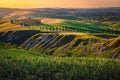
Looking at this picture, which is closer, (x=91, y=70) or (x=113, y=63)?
(x=91, y=70)

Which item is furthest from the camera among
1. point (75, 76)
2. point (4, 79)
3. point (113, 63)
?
point (113, 63)

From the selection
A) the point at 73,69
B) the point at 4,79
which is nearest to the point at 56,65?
the point at 73,69

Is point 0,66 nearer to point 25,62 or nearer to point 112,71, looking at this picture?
point 25,62

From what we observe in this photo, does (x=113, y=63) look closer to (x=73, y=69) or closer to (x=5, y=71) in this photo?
(x=73, y=69)

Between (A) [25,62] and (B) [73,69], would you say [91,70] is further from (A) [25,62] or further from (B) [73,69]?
(A) [25,62]

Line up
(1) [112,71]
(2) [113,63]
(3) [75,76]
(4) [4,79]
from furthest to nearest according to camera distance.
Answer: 1. (2) [113,63]
2. (1) [112,71]
3. (3) [75,76]
4. (4) [4,79]

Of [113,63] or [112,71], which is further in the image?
[113,63]

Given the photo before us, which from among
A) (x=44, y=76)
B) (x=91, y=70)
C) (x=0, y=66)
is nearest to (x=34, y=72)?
(x=44, y=76)

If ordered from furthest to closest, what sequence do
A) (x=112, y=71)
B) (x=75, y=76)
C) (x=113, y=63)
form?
1. (x=113, y=63)
2. (x=112, y=71)
3. (x=75, y=76)


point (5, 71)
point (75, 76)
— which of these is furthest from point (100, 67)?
point (5, 71)
